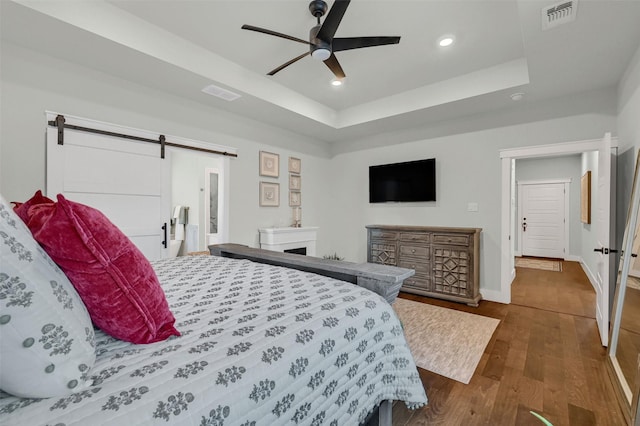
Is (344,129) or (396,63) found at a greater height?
(396,63)

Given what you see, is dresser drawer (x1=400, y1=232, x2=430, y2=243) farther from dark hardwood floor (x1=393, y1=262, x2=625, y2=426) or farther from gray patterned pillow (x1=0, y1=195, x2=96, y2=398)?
gray patterned pillow (x1=0, y1=195, x2=96, y2=398)

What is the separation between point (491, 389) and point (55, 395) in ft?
7.78

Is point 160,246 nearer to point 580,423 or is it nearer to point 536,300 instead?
point 580,423

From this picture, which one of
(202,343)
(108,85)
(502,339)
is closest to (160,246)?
(108,85)

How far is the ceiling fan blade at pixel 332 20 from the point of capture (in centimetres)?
197

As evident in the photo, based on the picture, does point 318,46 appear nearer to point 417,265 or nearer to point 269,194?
point 269,194

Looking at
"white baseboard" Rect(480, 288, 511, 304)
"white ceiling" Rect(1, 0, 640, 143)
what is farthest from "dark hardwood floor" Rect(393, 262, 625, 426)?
"white ceiling" Rect(1, 0, 640, 143)

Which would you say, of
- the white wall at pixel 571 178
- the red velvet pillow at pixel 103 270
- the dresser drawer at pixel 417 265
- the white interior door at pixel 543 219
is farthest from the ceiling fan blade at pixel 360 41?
the white interior door at pixel 543 219

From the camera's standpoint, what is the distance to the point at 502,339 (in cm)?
272

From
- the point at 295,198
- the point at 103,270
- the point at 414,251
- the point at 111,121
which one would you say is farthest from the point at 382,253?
the point at 103,270

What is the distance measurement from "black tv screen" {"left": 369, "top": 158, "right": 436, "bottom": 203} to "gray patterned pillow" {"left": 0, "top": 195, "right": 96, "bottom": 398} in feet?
14.3

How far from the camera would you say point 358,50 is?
3010 millimetres

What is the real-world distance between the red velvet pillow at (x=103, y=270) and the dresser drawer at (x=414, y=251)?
3664 millimetres

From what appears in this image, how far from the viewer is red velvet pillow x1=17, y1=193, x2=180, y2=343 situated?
0.82 m
